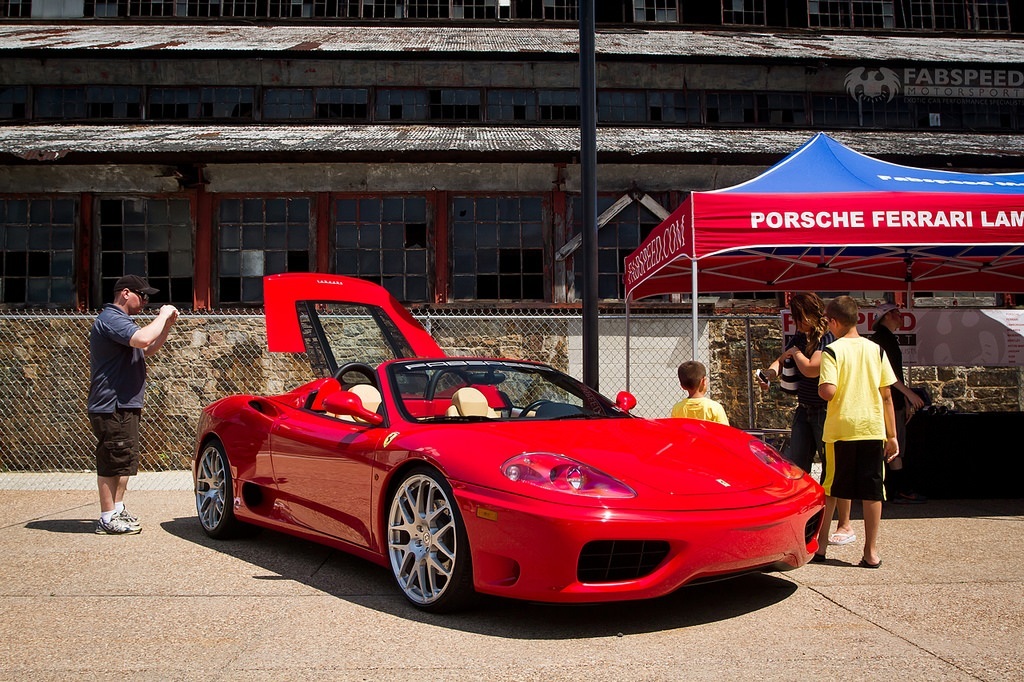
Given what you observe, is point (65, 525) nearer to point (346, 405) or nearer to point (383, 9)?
point (346, 405)

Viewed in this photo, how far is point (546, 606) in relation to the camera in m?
3.86

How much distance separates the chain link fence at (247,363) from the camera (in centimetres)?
1139

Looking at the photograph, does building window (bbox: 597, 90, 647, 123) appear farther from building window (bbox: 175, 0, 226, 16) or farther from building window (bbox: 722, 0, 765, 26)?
building window (bbox: 175, 0, 226, 16)

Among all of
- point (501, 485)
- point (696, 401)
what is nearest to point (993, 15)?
point (696, 401)

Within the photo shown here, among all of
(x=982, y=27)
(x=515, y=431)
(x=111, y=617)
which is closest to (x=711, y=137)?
(x=982, y=27)

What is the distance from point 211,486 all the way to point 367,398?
5.11 feet

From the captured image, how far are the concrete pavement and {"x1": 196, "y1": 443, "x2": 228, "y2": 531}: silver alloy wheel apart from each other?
339mm

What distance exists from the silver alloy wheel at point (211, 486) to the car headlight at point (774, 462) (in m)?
3.25

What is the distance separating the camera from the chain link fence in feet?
37.4

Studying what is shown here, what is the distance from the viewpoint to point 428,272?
13289 millimetres

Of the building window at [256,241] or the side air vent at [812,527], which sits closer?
the side air vent at [812,527]

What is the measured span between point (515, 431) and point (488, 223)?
31.3 feet

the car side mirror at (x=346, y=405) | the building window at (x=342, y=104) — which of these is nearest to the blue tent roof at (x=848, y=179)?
the car side mirror at (x=346, y=405)

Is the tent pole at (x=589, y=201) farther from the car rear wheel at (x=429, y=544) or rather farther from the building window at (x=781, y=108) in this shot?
the building window at (x=781, y=108)
